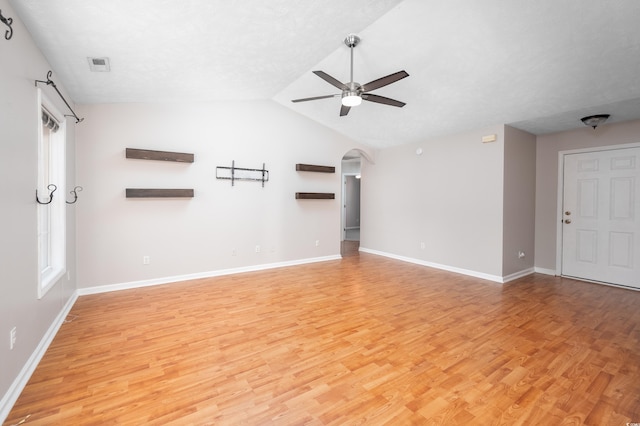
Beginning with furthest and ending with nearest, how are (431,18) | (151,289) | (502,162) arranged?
(502,162) < (151,289) < (431,18)

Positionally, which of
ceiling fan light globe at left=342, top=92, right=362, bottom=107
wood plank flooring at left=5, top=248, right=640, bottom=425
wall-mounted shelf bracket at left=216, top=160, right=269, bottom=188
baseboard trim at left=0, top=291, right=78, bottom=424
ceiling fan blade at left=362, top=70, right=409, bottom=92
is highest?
ceiling fan blade at left=362, top=70, right=409, bottom=92

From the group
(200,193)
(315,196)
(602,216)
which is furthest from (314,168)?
(602,216)

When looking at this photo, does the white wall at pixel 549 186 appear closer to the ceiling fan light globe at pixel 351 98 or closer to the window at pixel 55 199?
the ceiling fan light globe at pixel 351 98

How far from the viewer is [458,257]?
5039 millimetres

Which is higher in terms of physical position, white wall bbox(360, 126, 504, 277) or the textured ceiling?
the textured ceiling

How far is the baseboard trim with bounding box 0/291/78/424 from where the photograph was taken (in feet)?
5.48

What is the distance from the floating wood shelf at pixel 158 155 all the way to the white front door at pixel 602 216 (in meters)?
6.44

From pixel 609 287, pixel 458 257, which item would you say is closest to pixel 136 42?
pixel 458 257

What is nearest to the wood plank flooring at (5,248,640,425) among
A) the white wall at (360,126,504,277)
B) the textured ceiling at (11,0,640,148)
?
the white wall at (360,126,504,277)

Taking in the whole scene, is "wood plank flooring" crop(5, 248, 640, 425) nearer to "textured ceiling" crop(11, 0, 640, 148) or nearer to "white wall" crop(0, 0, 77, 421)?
"white wall" crop(0, 0, 77, 421)

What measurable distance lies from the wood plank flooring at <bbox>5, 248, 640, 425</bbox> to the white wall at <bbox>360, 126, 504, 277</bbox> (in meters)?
1.12

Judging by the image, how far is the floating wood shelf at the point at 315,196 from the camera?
18.1 feet

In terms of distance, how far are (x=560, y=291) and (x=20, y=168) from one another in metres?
6.25

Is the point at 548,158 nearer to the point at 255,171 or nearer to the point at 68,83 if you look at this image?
the point at 255,171
